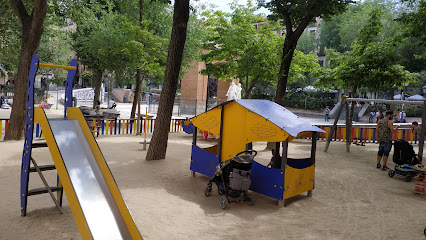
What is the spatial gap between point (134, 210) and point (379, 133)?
850 cm

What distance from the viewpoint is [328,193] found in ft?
28.2

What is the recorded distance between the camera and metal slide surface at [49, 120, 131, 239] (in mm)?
4578

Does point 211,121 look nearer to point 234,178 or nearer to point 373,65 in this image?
point 234,178

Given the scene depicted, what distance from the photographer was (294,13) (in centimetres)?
1356

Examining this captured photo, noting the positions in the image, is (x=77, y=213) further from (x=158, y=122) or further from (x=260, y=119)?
(x=158, y=122)

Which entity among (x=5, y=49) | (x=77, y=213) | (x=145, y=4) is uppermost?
(x=145, y=4)

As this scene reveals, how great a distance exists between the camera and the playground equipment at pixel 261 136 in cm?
720

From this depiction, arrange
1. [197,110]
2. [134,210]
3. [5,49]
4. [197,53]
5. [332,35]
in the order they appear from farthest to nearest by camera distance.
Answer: [332,35] < [197,110] < [197,53] < [5,49] < [134,210]

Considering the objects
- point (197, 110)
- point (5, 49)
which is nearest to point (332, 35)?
point (197, 110)

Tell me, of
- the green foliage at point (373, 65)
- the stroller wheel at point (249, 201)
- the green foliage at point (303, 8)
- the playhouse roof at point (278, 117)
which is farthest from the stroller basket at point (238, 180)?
the green foliage at point (373, 65)

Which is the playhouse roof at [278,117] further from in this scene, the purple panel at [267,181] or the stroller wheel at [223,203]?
the stroller wheel at [223,203]

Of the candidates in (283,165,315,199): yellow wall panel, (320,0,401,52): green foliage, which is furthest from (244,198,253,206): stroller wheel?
(320,0,401,52): green foliage

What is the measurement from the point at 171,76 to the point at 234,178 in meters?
5.22

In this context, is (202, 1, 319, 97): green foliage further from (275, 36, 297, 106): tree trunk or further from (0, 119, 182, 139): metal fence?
(0, 119, 182, 139): metal fence
